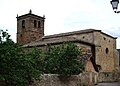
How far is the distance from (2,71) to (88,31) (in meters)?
38.2

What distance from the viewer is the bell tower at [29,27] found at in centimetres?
5807

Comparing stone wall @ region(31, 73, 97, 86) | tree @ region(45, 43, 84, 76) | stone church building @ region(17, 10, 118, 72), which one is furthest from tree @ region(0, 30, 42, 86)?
stone church building @ region(17, 10, 118, 72)

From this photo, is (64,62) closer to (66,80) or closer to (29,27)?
(66,80)

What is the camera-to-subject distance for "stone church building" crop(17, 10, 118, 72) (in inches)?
2055

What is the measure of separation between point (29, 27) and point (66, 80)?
112 feet

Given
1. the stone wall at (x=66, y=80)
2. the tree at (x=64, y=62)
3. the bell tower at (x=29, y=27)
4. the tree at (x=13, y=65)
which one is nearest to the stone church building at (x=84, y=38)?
the bell tower at (x=29, y=27)

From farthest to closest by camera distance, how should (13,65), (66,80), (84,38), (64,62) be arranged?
(84,38) → (66,80) → (64,62) → (13,65)

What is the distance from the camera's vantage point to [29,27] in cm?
5806

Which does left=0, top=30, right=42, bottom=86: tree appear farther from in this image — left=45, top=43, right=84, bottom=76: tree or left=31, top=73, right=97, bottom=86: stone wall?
left=45, top=43, right=84, bottom=76: tree

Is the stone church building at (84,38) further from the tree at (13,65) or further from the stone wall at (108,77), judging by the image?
the tree at (13,65)

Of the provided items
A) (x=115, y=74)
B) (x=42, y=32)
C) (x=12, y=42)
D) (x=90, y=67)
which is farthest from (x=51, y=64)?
(x=42, y=32)

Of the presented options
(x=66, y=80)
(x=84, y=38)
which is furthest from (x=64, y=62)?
(x=84, y=38)

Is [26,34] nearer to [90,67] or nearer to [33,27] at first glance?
[33,27]

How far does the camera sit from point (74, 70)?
83.5 ft
